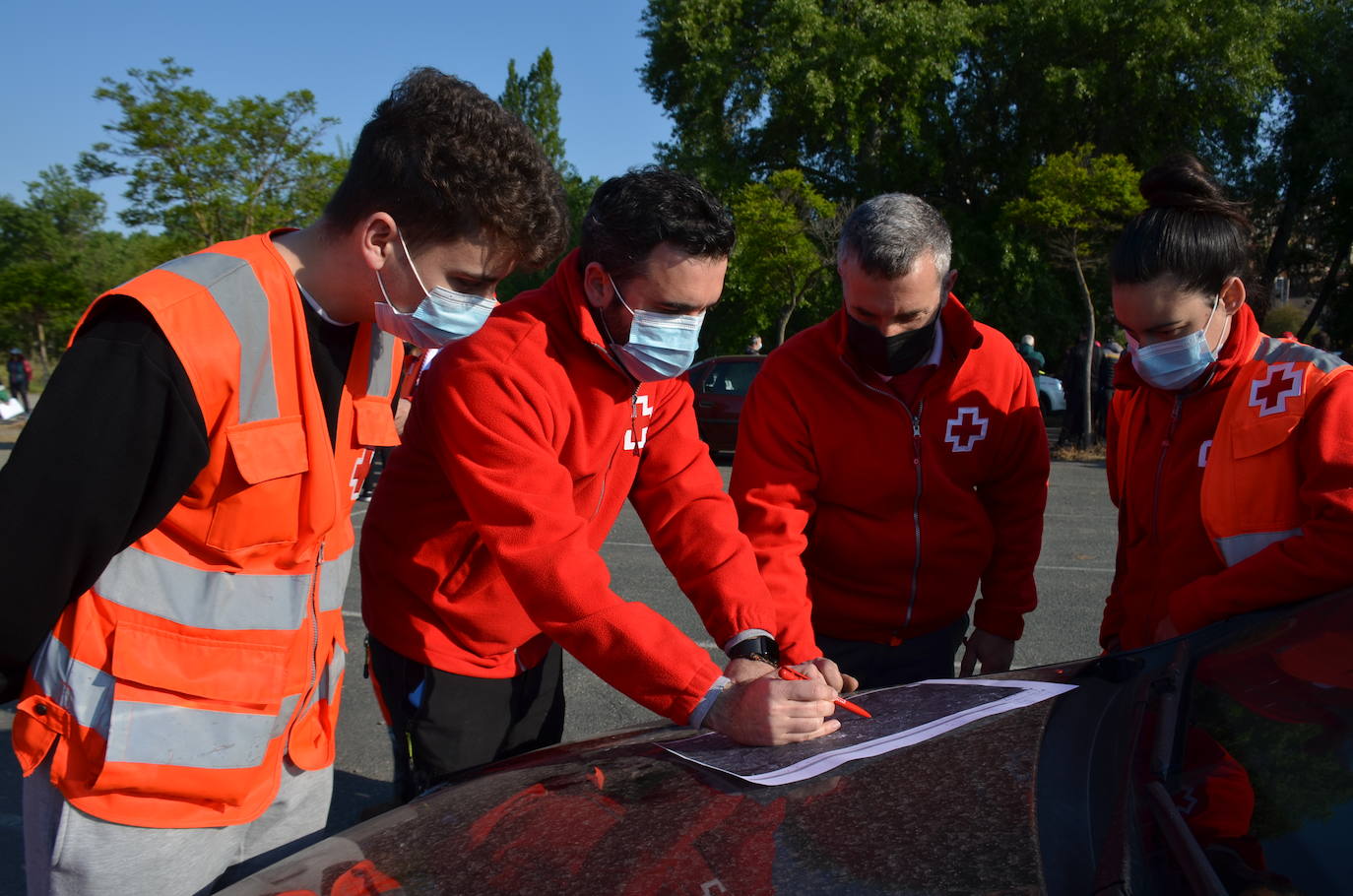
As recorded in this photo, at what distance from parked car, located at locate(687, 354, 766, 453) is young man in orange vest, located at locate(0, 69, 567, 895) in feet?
38.2

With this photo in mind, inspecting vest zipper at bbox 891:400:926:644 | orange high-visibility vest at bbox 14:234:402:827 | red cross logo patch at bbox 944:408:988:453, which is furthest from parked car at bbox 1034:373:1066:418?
orange high-visibility vest at bbox 14:234:402:827

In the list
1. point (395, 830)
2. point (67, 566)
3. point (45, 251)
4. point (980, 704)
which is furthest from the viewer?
point (45, 251)

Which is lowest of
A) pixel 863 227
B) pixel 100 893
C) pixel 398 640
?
pixel 100 893

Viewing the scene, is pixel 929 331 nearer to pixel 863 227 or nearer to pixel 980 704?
pixel 863 227

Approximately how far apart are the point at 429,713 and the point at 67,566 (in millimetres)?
850

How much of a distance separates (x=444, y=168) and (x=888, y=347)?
4.16 feet

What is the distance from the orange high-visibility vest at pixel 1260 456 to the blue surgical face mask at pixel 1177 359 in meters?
0.11

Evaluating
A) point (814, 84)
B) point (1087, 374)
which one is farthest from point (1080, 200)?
point (814, 84)

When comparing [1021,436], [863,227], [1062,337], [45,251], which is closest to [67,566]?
[863,227]

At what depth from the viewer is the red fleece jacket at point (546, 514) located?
1.77m

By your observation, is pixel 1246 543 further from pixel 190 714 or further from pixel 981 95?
pixel 981 95

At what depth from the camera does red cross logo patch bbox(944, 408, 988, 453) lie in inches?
101

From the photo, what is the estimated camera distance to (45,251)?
30.2 m

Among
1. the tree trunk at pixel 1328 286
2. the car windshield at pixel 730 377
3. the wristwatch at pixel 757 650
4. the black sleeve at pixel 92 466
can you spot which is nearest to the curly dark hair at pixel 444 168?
the black sleeve at pixel 92 466
